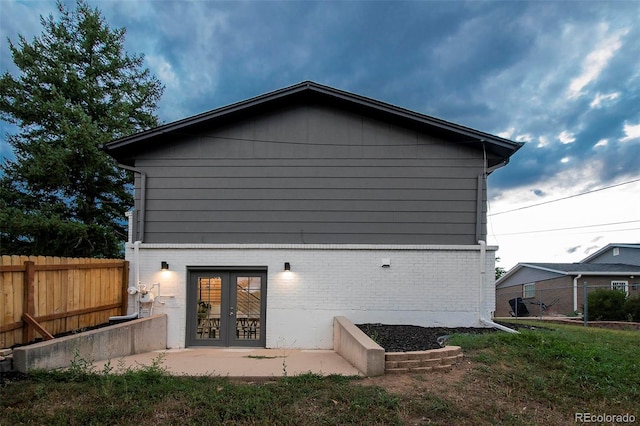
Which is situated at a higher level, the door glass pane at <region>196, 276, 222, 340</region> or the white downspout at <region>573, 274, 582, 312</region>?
the door glass pane at <region>196, 276, 222, 340</region>

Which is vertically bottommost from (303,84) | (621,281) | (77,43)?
(621,281)

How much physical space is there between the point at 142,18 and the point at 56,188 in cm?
724

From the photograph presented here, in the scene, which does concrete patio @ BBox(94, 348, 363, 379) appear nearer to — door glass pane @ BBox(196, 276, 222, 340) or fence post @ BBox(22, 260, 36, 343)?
door glass pane @ BBox(196, 276, 222, 340)

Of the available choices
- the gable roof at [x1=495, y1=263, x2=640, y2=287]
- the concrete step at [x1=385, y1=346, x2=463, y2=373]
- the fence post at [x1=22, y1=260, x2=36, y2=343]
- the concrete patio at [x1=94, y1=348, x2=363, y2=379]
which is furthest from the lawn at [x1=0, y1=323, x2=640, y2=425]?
the gable roof at [x1=495, y1=263, x2=640, y2=287]

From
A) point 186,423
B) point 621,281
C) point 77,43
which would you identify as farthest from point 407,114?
point 621,281

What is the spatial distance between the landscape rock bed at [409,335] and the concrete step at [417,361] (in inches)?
20.2

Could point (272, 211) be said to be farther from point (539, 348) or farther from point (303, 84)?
point (539, 348)

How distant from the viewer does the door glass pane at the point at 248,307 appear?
886 cm

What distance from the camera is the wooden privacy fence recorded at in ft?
19.8

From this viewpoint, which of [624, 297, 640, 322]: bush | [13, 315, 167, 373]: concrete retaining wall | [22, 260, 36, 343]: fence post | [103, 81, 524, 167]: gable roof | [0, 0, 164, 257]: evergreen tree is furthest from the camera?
[624, 297, 640, 322]: bush

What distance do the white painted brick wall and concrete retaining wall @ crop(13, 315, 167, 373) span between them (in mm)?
609

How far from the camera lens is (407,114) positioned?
28.7 feet

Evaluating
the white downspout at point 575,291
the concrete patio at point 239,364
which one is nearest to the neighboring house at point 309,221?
the concrete patio at point 239,364

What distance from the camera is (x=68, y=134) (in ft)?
40.7
